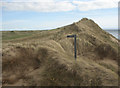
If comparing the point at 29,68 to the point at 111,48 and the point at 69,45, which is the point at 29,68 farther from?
the point at 111,48

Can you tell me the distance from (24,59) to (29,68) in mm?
1109

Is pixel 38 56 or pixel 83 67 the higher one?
pixel 38 56

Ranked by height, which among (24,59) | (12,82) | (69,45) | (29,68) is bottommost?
(12,82)

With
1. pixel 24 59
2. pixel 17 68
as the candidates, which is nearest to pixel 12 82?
pixel 17 68

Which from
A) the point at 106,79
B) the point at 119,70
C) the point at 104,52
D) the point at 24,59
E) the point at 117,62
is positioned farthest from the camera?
the point at 104,52

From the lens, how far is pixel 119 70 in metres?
13.8

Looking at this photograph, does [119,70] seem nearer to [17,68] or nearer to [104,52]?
[104,52]

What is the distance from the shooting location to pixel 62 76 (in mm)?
10414

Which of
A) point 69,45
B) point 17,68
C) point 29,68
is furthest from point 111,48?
point 17,68

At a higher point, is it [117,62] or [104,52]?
[104,52]

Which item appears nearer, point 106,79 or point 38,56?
point 106,79

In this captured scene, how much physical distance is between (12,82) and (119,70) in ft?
37.0

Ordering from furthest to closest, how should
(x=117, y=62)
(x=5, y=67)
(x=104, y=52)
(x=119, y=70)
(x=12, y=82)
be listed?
(x=104, y=52) → (x=117, y=62) → (x=119, y=70) → (x=5, y=67) → (x=12, y=82)

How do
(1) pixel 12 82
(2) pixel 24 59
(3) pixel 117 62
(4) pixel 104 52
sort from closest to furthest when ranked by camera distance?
(1) pixel 12 82, (2) pixel 24 59, (3) pixel 117 62, (4) pixel 104 52
